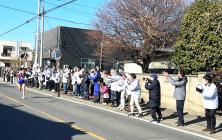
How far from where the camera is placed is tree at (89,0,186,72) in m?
31.4

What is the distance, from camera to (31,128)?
41.7 ft

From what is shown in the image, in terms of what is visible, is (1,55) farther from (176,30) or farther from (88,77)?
(88,77)

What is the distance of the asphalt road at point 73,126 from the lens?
1167cm

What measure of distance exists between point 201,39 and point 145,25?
11.0 m

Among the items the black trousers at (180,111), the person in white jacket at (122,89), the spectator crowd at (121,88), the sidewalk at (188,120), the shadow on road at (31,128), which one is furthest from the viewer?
the person in white jacket at (122,89)

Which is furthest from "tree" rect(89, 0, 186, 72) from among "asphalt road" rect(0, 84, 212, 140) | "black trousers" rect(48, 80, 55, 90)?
"asphalt road" rect(0, 84, 212, 140)

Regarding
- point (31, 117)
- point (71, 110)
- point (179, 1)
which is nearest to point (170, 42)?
point (179, 1)

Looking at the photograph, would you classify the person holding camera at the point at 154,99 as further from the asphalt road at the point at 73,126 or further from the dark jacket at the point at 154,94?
the asphalt road at the point at 73,126

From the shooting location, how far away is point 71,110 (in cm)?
1794

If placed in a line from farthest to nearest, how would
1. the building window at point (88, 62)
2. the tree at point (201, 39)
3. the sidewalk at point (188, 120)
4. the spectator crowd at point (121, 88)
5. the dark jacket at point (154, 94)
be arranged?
the building window at point (88, 62), the tree at point (201, 39), the dark jacket at point (154, 94), the sidewalk at point (188, 120), the spectator crowd at point (121, 88)

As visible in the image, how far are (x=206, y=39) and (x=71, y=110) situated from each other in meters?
7.00

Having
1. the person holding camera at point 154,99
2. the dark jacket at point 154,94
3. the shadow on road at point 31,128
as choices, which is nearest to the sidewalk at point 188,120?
the person holding camera at point 154,99

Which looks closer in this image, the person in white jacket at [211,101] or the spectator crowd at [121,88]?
the person in white jacket at [211,101]

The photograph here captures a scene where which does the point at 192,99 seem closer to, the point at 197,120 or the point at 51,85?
the point at 197,120
